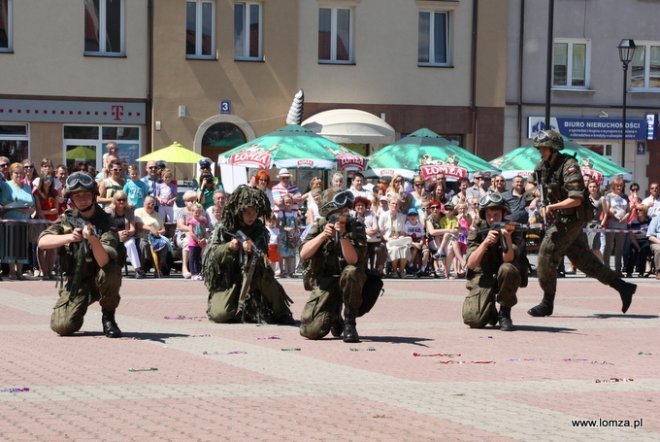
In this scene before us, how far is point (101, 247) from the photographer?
12.0 m

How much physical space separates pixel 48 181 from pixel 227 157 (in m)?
5.97

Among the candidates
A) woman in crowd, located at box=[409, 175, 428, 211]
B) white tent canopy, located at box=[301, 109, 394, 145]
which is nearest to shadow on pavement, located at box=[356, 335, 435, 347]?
woman in crowd, located at box=[409, 175, 428, 211]

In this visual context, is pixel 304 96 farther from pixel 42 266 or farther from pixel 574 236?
pixel 574 236

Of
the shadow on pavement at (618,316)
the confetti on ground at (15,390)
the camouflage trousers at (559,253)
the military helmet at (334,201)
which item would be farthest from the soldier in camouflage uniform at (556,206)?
the confetti on ground at (15,390)

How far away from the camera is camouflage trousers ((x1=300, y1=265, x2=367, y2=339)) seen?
1215 cm

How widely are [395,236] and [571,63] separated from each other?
58.4ft

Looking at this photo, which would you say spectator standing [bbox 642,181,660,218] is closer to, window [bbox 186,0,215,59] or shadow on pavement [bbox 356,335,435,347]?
shadow on pavement [bbox 356,335,435,347]

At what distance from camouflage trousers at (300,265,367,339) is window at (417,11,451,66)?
2507 cm

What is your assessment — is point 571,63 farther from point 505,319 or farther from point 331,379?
point 331,379

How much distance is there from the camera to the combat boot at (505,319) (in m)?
13.6

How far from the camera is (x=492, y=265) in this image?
13.7 metres

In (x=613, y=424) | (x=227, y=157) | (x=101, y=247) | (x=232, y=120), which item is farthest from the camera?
(x=232, y=120)

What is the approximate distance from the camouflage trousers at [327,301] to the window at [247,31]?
76.4 feet

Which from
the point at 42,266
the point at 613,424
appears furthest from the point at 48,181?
the point at 613,424
